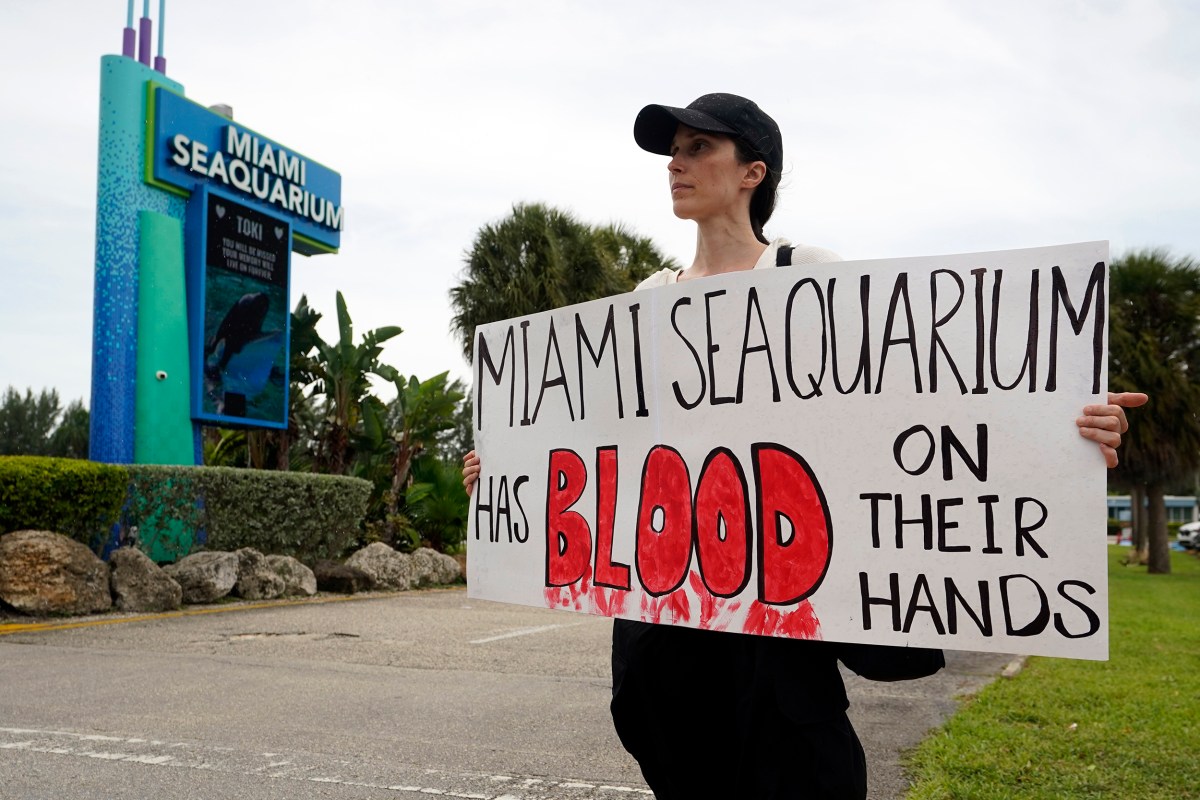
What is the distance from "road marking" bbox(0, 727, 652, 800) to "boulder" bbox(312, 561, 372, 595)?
9.57 m

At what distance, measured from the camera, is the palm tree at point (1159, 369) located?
2589 cm

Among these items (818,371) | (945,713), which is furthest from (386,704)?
(818,371)

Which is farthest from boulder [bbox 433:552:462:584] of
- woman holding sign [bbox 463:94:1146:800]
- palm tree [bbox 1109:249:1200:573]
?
palm tree [bbox 1109:249:1200:573]

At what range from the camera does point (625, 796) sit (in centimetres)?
391

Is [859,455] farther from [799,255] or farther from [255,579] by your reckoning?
[255,579]

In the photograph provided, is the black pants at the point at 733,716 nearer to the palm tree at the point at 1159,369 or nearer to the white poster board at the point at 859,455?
the white poster board at the point at 859,455

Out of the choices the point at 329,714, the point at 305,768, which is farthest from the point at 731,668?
the point at 329,714

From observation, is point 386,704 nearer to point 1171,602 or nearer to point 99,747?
point 99,747

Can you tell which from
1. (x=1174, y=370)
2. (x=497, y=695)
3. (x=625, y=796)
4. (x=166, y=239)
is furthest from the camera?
(x=1174, y=370)

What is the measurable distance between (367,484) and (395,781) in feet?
42.1

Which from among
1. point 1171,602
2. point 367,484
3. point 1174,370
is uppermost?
point 1174,370

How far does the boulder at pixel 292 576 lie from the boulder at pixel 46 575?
9.66ft

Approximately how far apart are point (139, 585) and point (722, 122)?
997cm

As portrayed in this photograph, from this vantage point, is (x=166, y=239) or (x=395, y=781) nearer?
(x=395, y=781)
